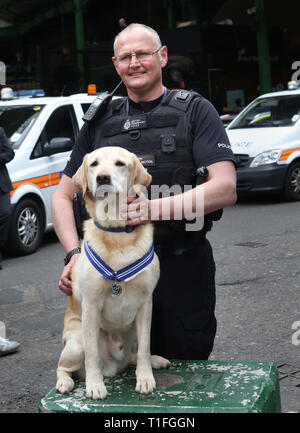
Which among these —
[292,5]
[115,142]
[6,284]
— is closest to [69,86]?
[292,5]

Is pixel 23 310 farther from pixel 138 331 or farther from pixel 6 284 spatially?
pixel 138 331

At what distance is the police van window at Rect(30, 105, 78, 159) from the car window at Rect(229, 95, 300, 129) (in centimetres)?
395

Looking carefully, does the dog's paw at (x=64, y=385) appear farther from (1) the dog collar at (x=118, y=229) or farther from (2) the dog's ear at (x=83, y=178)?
(2) the dog's ear at (x=83, y=178)

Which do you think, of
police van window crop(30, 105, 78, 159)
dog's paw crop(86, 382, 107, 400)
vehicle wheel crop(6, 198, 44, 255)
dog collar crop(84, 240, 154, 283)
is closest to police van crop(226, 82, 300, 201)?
police van window crop(30, 105, 78, 159)

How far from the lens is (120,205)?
258 cm

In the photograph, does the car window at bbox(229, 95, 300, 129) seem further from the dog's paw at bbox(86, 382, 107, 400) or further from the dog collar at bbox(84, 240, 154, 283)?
the dog's paw at bbox(86, 382, 107, 400)

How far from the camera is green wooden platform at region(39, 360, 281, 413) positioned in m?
2.39

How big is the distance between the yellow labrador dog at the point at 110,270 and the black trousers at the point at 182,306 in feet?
1.53

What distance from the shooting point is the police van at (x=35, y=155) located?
27.7 feet

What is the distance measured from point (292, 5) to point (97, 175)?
Result: 62.7ft

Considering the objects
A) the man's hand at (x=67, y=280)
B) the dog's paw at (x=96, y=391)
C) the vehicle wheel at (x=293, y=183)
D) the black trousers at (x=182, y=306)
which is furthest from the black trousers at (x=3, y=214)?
the vehicle wheel at (x=293, y=183)

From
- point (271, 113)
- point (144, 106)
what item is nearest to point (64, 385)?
point (144, 106)

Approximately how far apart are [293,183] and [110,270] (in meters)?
9.07

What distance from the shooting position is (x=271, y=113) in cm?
1198
